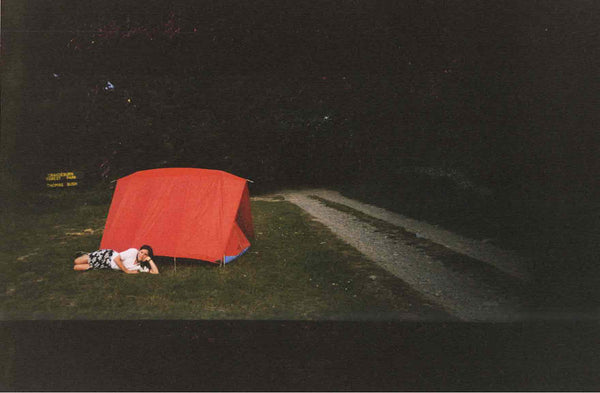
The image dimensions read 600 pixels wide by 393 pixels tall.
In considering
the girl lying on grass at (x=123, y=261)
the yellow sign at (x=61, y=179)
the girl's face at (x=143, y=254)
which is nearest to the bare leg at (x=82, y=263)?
the girl lying on grass at (x=123, y=261)

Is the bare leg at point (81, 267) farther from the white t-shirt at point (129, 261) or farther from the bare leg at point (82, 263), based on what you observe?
the white t-shirt at point (129, 261)

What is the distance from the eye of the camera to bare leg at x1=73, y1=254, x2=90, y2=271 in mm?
6844

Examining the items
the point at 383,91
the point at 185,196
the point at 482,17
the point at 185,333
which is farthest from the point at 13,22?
the point at 383,91

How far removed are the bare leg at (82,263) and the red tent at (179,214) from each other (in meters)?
0.74

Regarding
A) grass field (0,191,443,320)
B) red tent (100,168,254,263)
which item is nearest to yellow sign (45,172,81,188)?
grass field (0,191,443,320)

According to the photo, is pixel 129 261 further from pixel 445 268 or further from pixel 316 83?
pixel 316 83

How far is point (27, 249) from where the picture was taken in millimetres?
8523

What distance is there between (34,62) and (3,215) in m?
5.64

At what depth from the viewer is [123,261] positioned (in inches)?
267

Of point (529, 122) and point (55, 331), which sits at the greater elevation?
point (529, 122)

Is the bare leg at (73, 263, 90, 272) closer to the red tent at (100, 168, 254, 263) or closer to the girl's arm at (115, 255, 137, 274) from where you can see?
the girl's arm at (115, 255, 137, 274)

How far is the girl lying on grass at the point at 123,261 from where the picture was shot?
6711 mm

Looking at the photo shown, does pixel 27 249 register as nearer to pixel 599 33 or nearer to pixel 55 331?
pixel 55 331

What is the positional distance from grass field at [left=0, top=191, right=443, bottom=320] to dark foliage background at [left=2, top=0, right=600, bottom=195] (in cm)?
404
